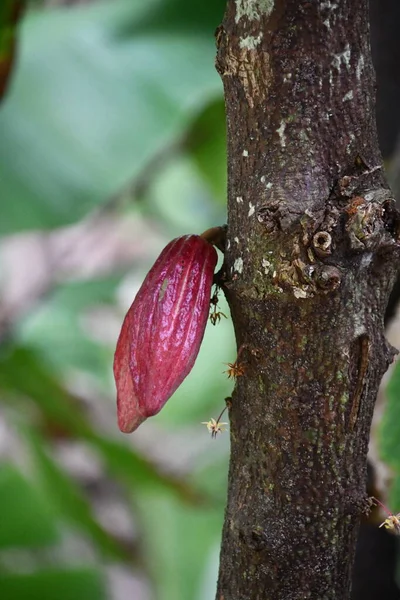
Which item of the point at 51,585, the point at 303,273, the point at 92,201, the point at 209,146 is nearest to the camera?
the point at 303,273

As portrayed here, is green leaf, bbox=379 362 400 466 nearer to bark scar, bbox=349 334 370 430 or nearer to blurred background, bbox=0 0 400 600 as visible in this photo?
blurred background, bbox=0 0 400 600

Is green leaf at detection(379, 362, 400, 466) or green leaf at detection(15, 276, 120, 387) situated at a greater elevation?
green leaf at detection(15, 276, 120, 387)

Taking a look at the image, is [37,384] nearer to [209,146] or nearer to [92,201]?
[92,201]

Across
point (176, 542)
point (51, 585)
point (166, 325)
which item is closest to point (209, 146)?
point (51, 585)

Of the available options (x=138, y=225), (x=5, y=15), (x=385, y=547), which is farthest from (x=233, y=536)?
(x=138, y=225)

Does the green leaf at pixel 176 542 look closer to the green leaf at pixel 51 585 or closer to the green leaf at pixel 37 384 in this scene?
the green leaf at pixel 37 384

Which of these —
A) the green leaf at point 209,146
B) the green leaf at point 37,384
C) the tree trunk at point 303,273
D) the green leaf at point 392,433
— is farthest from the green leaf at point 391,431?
the green leaf at point 209,146

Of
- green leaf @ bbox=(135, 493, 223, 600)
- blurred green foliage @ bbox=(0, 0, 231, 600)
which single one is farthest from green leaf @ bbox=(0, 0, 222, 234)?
green leaf @ bbox=(135, 493, 223, 600)

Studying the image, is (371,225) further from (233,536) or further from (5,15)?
(5,15)
